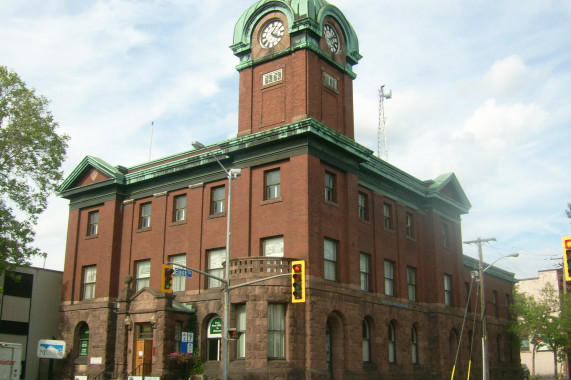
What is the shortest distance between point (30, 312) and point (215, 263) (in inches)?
→ 616

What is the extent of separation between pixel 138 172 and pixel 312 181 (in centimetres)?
1450

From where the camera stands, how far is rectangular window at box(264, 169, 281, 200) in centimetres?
3775

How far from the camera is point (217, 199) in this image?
41.5m

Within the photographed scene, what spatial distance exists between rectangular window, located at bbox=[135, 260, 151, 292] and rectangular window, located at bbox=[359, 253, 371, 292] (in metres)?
13.7

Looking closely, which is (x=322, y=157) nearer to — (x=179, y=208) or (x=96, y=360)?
(x=179, y=208)

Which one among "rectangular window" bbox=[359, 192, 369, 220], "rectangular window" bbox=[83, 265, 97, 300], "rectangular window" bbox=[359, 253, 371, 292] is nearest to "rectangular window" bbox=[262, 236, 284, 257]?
"rectangular window" bbox=[359, 253, 371, 292]

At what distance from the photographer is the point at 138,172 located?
149 feet

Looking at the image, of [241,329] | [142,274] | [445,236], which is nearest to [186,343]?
[241,329]

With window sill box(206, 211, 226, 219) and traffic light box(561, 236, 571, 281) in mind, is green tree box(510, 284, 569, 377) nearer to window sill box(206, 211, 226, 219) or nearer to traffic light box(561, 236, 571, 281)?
window sill box(206, 211, 226, 219)

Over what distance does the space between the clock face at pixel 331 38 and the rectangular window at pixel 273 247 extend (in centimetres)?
1277

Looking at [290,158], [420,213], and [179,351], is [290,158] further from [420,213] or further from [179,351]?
[420,213]

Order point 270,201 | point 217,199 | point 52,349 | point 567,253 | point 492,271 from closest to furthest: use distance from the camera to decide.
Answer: point 567,253 < point 52,349 < point 270,201 < point 217,199 < point 492,271

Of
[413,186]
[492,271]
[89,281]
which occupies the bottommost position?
[89,281]

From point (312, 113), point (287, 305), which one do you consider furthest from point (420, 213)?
point (287, 305)
